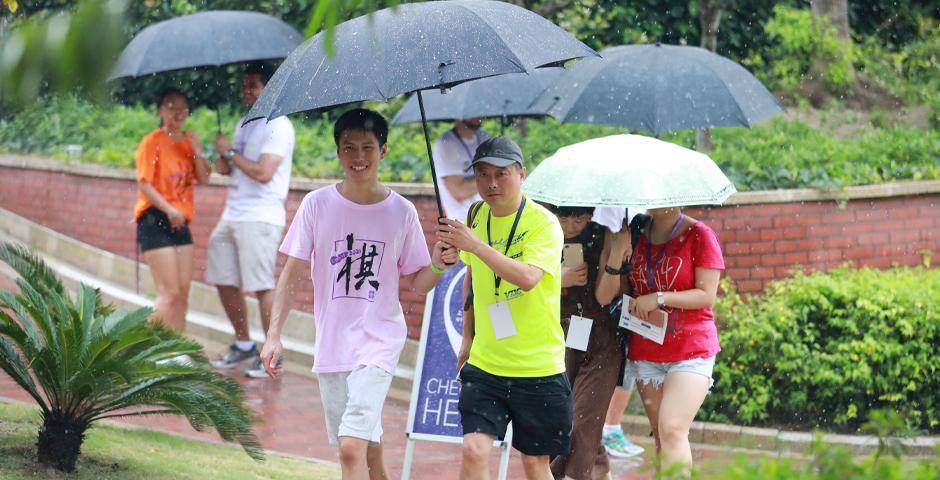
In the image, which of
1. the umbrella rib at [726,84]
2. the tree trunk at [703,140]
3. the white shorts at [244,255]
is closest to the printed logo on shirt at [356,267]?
the umbrella rib at [726,84]

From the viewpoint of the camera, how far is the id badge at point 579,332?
6195mm

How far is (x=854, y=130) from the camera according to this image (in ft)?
42.1

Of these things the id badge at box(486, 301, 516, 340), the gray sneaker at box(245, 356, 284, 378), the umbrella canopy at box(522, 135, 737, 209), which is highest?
the umbrella canopy at box(522, 135, 737, 209)

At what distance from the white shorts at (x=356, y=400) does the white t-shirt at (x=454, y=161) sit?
2.88 meters

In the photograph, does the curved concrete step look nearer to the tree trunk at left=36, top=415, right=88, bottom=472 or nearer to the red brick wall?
the red brick wall

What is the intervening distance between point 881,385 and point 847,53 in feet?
19.1

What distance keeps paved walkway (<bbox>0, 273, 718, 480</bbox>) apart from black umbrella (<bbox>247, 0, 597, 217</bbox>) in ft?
7.54

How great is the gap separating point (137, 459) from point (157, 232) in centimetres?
290

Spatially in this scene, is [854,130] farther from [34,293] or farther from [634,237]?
[34,293]

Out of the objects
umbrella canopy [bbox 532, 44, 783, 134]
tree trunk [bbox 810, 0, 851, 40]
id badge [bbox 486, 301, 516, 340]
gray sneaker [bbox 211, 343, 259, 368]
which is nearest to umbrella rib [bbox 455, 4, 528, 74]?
id badge [bbox 486, 301, 516, 340]

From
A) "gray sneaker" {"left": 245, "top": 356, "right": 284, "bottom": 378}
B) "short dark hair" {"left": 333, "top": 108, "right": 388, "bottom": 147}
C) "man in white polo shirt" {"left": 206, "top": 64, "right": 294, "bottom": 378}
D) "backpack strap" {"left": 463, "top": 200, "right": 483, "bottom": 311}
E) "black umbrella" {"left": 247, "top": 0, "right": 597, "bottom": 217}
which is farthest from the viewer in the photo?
"gray sneaker" {"left": 245, "top": 356, "right": 284, "bottom": 378}

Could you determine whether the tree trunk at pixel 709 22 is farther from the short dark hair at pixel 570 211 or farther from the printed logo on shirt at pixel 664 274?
the printed logo on shirt at pixel 664 274

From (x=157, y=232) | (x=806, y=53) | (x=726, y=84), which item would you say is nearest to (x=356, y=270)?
(x=726, y=84)

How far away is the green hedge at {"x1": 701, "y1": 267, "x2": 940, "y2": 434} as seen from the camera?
8.22 metres
